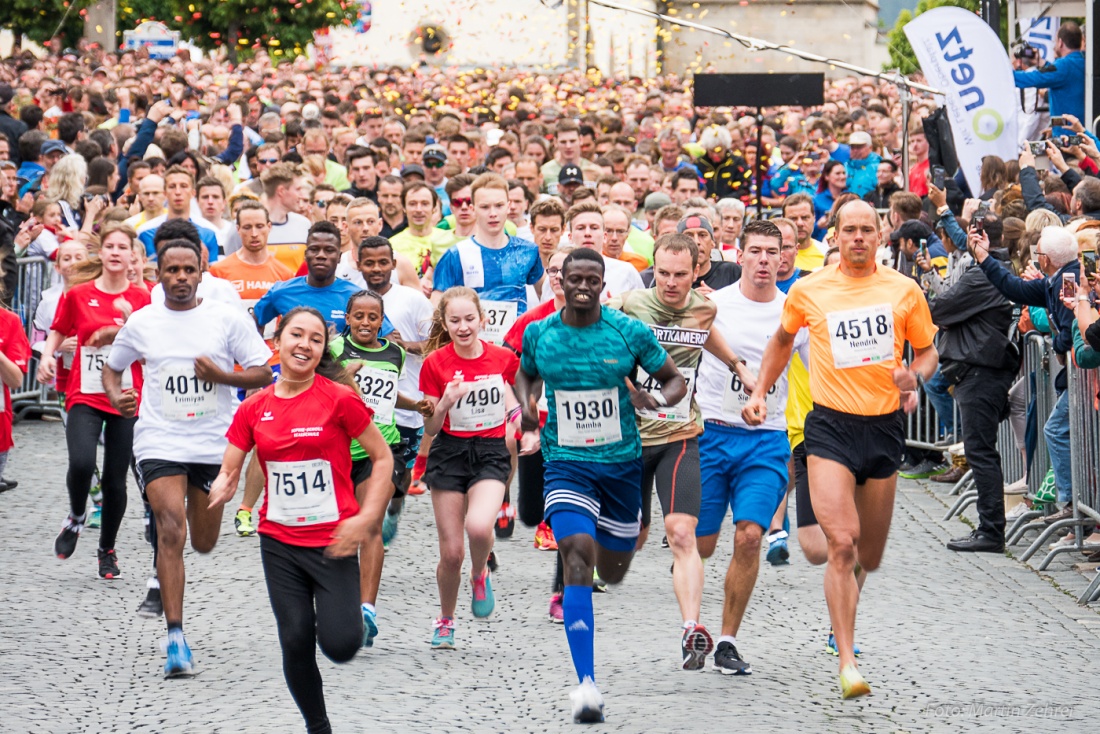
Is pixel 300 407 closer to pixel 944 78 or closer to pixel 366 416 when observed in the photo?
pixel 366 416

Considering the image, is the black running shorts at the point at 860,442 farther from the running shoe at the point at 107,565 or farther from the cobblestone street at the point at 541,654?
the running shoe at the point at 107,565

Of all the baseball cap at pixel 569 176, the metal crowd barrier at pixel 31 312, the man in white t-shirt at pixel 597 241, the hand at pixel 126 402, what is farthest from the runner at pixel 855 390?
the metal crowd barrier at pixel 31 312

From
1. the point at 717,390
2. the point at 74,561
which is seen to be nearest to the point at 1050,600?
the point at 717,390

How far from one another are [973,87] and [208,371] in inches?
337

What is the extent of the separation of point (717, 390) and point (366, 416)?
2.43 m

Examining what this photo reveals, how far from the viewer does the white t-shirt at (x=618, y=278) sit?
10.7 meters

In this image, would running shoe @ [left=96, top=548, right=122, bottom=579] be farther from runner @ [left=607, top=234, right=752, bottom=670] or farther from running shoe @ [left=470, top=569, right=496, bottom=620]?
runner @ [left=607, top=234, right=752, bottom=670]

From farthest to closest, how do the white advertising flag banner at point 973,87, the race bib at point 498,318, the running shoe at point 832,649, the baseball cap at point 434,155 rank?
the baseball cap at point 434,155, the white advertising flag banner at point 973,87, the race bib at point 498,318, the running shoe at point 832,649

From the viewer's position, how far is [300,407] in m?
6.82

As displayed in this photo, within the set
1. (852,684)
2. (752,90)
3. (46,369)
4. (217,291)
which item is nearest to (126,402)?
(217,291)

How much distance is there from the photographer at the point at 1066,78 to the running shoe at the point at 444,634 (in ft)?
32.0

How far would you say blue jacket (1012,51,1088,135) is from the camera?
54.0 feet

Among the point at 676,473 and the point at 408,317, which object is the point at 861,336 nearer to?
the point at 676,473

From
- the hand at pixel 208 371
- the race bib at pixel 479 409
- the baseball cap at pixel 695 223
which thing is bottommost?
the race bib at pixel 479 409
